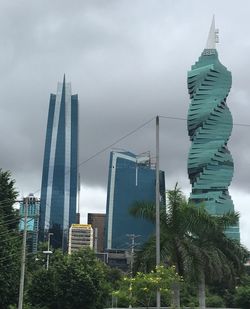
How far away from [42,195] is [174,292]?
171m

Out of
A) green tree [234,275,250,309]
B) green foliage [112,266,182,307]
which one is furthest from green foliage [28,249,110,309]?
green tree [234,275,250,309]

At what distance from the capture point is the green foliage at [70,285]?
46.1 meters

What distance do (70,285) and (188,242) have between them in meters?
16.8

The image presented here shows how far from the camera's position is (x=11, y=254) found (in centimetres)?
4216

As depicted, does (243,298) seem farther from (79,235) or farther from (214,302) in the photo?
(79,235)

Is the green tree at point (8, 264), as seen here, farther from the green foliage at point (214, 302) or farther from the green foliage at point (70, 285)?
the green foliage at point (214, 302)

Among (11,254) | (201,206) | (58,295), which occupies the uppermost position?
(201,206)

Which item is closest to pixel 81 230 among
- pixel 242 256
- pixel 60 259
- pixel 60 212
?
pixel 60 212

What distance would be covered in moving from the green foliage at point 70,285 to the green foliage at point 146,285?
19299 mm

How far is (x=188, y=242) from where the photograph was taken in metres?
32.2

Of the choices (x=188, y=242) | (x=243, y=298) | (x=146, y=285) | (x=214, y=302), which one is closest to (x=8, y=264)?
(x=188, y=242)

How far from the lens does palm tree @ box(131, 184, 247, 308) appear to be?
31.7 meters

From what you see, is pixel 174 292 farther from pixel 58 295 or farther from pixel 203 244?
pixel 58 295

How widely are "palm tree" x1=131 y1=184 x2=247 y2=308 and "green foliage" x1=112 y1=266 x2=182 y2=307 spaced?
3.62m
